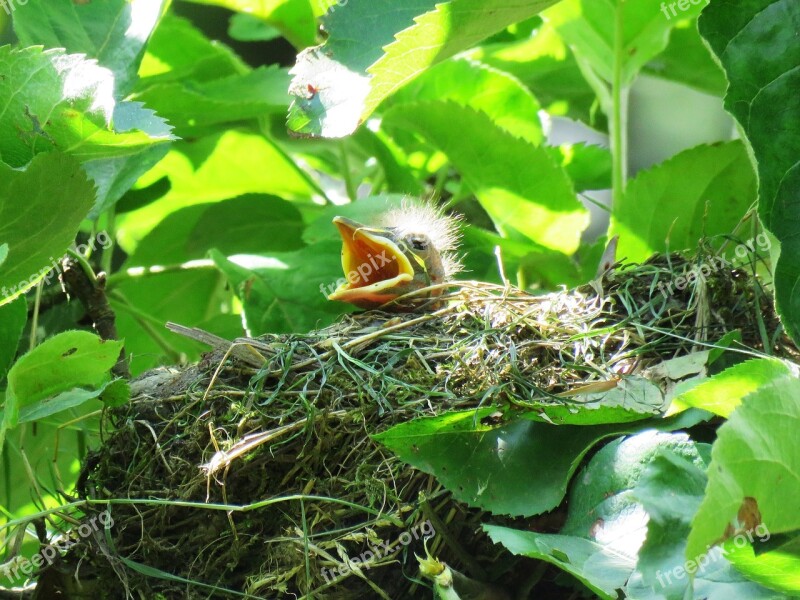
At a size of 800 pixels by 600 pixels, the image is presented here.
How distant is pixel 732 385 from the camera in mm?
847

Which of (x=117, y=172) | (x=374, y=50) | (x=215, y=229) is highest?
(x=374, y=50)

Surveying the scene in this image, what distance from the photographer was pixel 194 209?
1742 mm

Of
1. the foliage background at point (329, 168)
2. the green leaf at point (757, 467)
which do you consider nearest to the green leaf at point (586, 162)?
the foliage background at point (329, 168)

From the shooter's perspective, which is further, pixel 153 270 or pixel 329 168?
pixel 329 168

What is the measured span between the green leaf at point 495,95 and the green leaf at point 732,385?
90cm

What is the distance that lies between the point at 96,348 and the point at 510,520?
49cm

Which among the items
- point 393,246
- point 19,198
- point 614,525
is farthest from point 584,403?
point 393,246

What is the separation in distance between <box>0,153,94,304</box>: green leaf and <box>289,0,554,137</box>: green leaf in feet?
0.81

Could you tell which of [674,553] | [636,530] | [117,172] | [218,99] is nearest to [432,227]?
[218,99]

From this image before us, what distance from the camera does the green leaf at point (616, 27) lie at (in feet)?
4.95

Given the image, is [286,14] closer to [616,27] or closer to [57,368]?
[616,27]

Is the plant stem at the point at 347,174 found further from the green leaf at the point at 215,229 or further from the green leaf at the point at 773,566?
the green leaf at the point at 773,566

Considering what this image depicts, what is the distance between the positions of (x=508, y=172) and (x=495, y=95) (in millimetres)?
237

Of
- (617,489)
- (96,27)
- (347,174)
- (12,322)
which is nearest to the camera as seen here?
(617,489)
